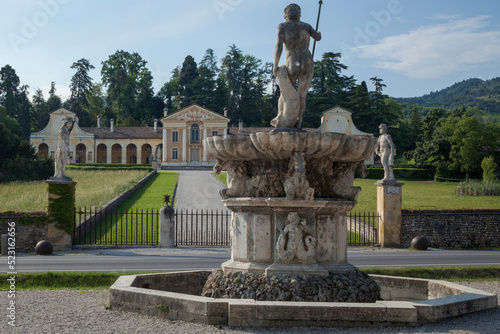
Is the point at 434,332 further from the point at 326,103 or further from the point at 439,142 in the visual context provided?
the point at 326,103

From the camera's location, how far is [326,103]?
81.2 meters

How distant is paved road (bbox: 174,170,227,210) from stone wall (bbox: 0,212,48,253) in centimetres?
1087

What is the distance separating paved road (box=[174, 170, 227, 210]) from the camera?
2973 cm

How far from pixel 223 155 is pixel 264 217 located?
3.39 feet

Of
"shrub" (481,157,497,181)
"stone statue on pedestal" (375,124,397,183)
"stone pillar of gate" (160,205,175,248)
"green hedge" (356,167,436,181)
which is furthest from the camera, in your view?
"green hedge" (356,167,436,181)

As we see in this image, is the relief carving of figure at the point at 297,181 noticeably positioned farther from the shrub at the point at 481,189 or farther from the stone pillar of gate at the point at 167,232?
the shrub at the point at 481,189

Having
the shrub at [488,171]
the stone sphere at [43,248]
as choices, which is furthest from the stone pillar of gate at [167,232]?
the shrub at [488,171]

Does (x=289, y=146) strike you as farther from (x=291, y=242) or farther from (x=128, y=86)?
(x=128, y=86)

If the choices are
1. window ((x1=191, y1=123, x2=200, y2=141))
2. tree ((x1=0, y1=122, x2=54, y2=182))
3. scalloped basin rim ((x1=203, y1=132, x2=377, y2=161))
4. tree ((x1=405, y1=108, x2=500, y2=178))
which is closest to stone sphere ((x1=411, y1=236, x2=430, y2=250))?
scalloped basin rim ((x1=203, y1=132, x2=377, y2=161))

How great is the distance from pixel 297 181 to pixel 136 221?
1385 centimetres

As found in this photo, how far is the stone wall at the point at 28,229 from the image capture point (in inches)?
702

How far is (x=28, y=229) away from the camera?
17891mm

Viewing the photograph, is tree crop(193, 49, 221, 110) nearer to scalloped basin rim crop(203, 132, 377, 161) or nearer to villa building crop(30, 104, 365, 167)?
villa building crop(30, 104, 365, 167)

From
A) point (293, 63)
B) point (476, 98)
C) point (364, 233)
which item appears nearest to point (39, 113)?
point (364, 233)
